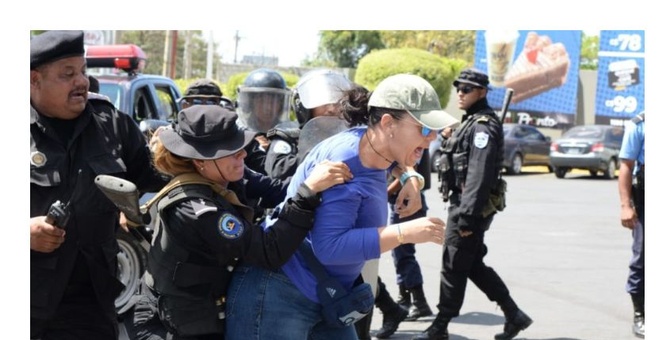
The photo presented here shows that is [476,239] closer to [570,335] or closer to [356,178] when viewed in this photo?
[570,335]

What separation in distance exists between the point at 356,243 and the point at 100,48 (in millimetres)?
8002

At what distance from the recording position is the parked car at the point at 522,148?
2798cm

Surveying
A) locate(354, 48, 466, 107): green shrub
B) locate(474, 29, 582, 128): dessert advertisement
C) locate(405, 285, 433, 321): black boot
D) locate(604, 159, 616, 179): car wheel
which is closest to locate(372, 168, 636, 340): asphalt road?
locate(405, 285, 433, 321): black boot

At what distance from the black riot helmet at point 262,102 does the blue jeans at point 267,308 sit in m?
3.56

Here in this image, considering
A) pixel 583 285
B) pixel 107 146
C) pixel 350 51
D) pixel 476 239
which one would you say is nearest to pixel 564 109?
pixel 350 51

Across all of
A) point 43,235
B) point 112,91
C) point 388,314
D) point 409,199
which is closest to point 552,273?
point 388,314

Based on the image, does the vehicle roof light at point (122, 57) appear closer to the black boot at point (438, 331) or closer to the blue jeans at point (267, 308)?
the black boot at point (438, 331)

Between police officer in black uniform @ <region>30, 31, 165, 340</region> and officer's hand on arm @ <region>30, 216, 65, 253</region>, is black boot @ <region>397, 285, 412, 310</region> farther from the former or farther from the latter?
officer's hand on arm @ <region>30, 216, 65, 253</region>

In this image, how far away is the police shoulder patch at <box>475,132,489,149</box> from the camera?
265 inches

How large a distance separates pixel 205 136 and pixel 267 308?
638 millimetres

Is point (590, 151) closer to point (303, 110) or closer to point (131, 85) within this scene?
point (131, 85)

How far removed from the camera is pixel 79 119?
385cm

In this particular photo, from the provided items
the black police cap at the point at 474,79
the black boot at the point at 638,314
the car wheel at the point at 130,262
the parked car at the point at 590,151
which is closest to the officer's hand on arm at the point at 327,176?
the black police cap at the point at 474,79

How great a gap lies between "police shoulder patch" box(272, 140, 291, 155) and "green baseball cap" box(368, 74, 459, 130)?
1799 mm
